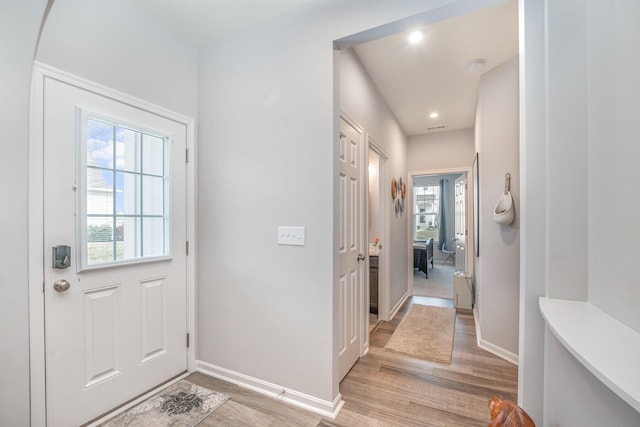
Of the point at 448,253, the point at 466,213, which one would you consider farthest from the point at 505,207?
the point at 448,253

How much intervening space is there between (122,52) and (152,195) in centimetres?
96

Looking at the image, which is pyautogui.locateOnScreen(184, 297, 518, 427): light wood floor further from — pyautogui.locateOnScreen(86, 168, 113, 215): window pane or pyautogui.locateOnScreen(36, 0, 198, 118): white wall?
pyautogui.locateOnScreen(36, 0, 198, 118): white wall

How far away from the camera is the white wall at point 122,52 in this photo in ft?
5.05

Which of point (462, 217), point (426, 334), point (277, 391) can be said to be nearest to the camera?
point (277, 391)

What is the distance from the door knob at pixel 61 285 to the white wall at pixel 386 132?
209cm

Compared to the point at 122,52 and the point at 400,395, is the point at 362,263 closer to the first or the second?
the point at 400,395

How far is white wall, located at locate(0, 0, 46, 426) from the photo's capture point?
4.40ft

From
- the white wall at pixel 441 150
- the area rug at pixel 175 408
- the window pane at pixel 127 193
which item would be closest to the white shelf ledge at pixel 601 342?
the area rug at pixel 175 408

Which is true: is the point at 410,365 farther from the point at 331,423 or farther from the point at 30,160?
the point at 30,160

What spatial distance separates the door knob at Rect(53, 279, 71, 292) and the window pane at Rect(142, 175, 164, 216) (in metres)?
0.59

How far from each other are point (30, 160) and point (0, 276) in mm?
596

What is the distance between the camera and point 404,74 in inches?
113

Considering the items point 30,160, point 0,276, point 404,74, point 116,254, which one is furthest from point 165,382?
point 404,74

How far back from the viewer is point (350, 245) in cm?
234
